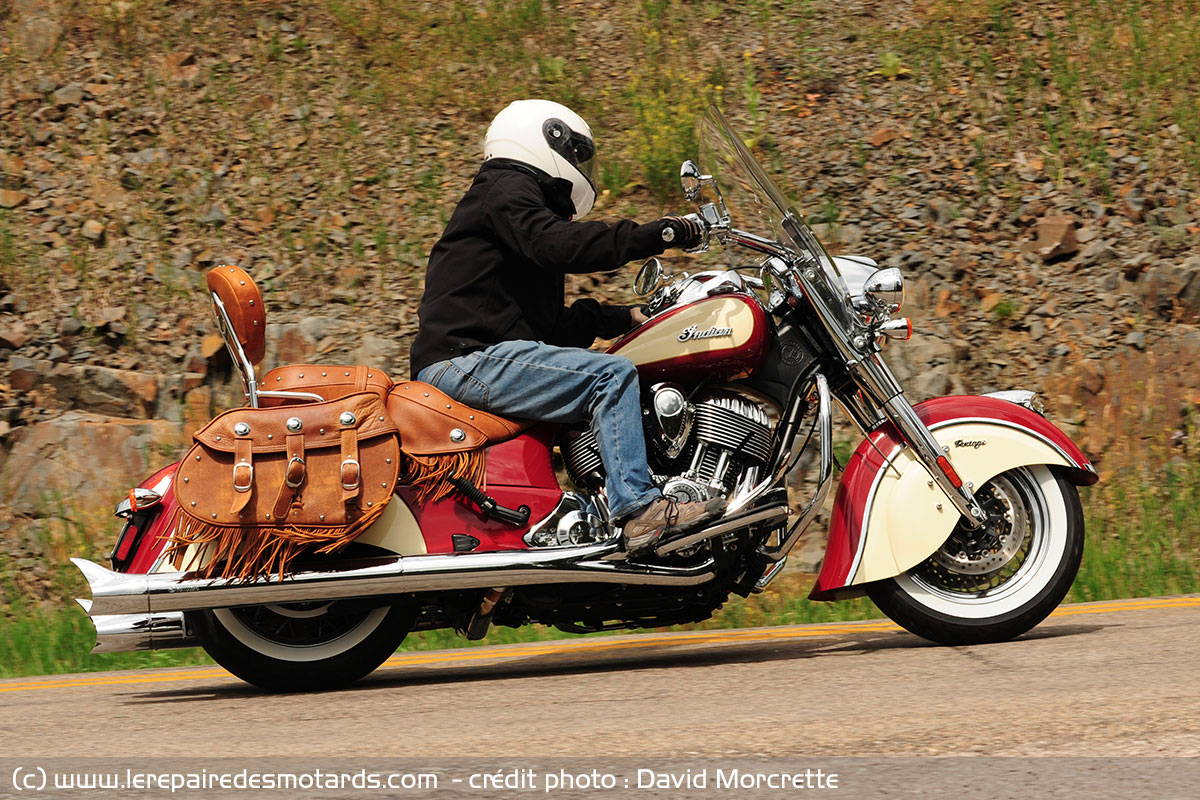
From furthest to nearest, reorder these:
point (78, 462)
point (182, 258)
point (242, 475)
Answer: point (182, 258), point (78, 462), point (242, 475)

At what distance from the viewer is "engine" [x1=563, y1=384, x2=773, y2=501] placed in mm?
4730

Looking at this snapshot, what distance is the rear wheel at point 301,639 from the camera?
15.4 ft

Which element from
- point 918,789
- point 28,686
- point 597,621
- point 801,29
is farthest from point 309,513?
point 801,29

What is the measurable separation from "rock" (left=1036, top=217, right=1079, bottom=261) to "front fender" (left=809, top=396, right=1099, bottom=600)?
5.36m

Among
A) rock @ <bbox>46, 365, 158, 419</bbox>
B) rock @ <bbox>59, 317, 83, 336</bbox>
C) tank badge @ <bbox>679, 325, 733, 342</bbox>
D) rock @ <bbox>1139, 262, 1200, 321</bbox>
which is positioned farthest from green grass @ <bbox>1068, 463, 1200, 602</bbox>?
rock @ <bbox>59, 317, 83, 336</bbox>

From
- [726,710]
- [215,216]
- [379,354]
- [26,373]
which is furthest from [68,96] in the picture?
[726,710]

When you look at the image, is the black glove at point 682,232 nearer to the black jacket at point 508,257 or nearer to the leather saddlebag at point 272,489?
the black jacket at point 508,257

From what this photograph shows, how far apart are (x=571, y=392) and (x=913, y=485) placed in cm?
136

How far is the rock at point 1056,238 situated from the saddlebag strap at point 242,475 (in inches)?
284

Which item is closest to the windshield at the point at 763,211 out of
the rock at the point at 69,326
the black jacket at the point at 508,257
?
the black jacket at the point at 508,257

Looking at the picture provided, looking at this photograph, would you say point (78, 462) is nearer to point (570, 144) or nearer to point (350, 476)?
point (350, 476)

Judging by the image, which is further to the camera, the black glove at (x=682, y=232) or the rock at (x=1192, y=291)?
the rock at (x=1192, y=291)

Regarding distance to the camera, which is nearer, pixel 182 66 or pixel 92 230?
pixel 92 230

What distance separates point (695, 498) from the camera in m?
4.71
